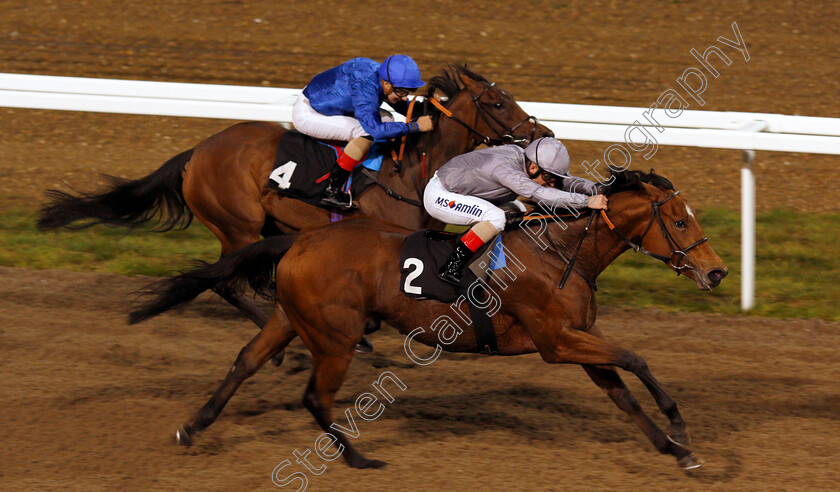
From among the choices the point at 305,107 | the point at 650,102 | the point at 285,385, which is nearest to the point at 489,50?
the point at 650,102

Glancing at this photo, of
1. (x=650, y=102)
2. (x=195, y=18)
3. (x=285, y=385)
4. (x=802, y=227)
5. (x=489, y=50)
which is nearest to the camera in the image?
(x=285, y=385)

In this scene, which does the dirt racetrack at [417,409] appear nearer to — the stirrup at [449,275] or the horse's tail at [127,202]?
the horse's tail at [127,202]

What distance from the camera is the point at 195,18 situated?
12.6 meters

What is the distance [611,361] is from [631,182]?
805 mm

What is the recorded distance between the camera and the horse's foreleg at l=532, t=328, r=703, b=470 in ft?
14.8

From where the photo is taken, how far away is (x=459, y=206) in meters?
4.98

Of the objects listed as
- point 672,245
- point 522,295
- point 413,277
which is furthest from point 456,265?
point 672,245

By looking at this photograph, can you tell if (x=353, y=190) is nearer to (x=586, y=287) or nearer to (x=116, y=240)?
(x=586, y=287)

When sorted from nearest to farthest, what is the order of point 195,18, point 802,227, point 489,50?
point 802,227
point 489,50
point 195,18

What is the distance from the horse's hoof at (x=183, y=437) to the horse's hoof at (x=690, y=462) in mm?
2300

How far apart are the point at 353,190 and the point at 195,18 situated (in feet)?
24.7

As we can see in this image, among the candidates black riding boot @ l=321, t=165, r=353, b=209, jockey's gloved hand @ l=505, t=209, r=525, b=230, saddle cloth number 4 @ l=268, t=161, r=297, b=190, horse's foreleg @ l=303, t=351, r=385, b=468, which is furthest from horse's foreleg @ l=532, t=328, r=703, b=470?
saddle cloth number 4 @ l=268, t=161, r=297, b=190

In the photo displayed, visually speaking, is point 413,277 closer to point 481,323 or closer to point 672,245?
point 481,323

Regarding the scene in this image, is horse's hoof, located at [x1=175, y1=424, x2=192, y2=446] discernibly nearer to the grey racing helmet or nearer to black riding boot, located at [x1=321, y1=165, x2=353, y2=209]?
black riding boot, located at [x1=321, y1=165, x2=353, y2=209]
